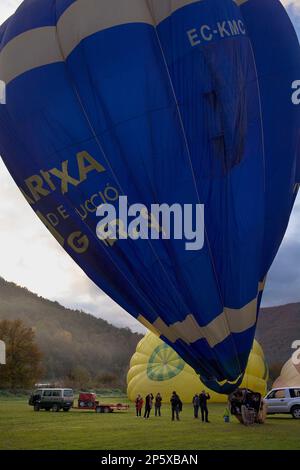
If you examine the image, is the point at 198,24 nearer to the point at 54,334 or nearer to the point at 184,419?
the point at 184,419

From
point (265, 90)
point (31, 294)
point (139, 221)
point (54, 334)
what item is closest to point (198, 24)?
point (265, 90)

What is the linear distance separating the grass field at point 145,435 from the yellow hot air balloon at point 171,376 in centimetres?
893

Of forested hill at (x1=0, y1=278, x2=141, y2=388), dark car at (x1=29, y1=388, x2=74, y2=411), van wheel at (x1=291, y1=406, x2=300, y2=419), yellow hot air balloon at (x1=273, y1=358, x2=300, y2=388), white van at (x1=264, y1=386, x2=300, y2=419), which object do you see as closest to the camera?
van wheel at (x1=291, y1=406, x2=300, y2=419)

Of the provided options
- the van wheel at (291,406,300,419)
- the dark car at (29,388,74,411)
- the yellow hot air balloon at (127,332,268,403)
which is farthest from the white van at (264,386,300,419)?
the dark car at (29,388,74,411)

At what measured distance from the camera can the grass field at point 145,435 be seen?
1353cm

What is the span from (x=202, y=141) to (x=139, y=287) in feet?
10.8

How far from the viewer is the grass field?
44.4ft

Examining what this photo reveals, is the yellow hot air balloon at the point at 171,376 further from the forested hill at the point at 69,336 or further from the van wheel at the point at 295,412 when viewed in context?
the forested hill at the point at 69,336

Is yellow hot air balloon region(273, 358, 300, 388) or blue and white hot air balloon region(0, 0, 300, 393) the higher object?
blue and white hot air balloon region(0, 0, 300, 393)

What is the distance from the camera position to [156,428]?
17.8 metres

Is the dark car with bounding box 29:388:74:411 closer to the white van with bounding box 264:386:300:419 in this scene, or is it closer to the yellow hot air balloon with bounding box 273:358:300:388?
the white van with bounding box 264:386:300:419

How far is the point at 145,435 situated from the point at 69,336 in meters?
137

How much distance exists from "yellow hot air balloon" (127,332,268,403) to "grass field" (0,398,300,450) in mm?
8927

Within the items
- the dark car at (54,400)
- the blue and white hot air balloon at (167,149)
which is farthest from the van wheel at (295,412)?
the dark car at (54,400)
